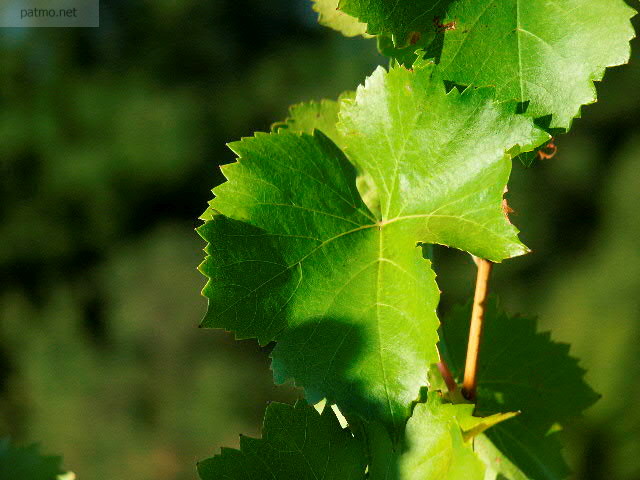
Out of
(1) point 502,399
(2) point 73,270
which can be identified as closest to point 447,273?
(2) point 73,270

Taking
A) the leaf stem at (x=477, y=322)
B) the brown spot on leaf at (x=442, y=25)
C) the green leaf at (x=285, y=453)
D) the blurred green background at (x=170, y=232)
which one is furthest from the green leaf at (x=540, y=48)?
the blurred green background at (x=170, y=232)

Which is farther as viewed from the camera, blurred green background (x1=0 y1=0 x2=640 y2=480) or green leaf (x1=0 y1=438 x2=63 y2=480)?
blurred green background (x1=0 y1=0 x2=640 y2=480)

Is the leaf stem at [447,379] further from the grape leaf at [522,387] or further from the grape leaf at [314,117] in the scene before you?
the grape leaf at [314,117]

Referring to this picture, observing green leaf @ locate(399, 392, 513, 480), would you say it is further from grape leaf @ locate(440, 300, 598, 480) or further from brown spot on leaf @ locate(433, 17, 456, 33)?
brown spot on leaf @ locate(433, 17, 456, 33)

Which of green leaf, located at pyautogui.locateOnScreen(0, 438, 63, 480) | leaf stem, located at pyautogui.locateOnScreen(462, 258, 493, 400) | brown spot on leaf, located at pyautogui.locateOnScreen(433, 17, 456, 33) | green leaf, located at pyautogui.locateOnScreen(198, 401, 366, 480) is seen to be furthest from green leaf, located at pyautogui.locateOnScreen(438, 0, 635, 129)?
green leaf, located at pyautogui.locateOnScreen(0, 438, 63, 480)

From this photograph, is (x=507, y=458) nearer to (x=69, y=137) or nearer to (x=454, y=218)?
(x=454, y=218)
